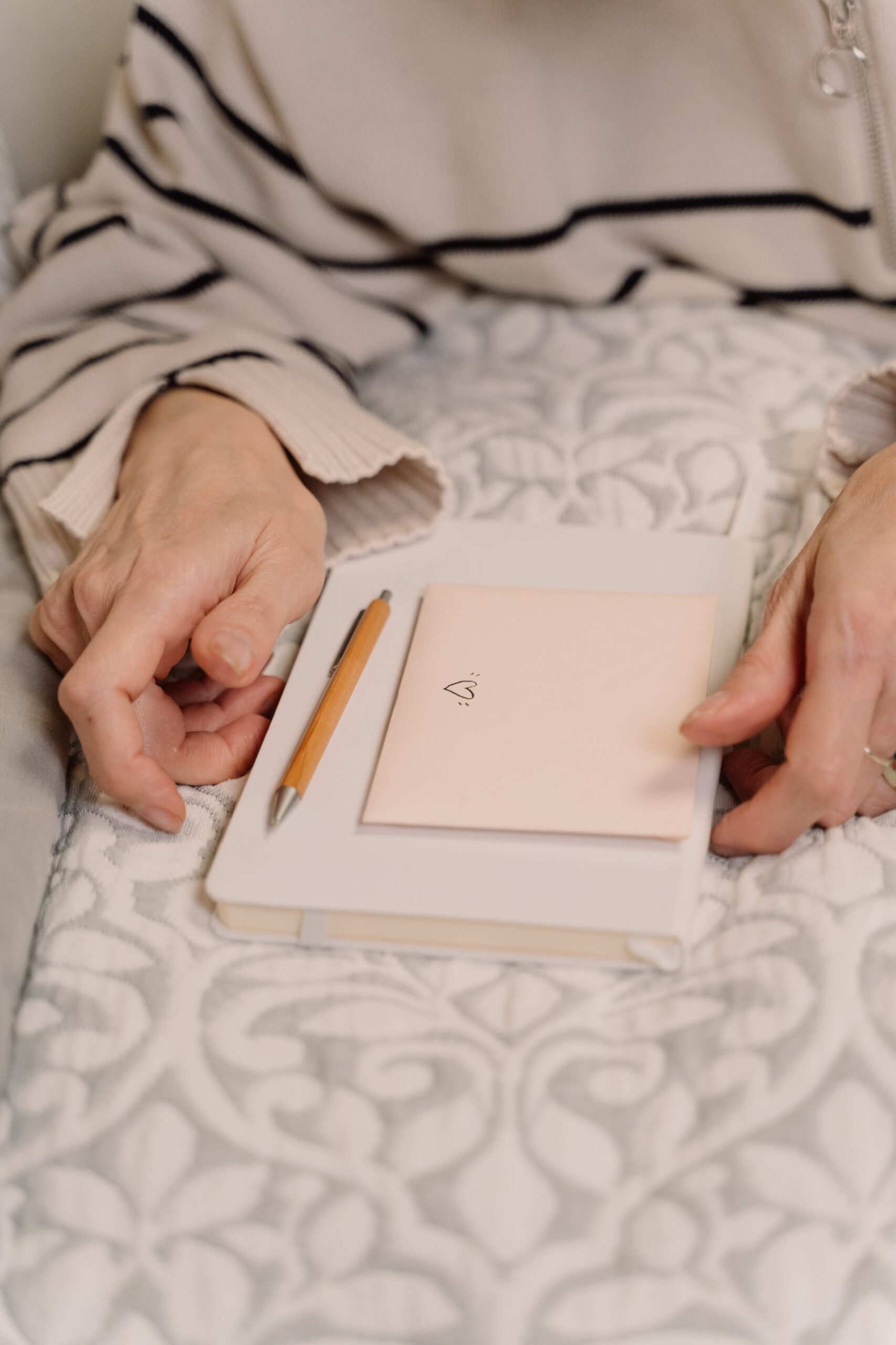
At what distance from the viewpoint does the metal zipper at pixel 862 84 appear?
2.28ft

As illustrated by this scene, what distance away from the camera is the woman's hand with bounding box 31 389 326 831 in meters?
0.52

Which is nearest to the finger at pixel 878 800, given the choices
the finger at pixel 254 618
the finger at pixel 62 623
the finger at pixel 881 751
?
the finger at pixel 881 751

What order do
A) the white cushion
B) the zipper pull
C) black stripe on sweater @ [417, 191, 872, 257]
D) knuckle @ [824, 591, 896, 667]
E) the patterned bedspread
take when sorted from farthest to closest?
the white cushion → black stripe on sweater @ [417, 191, 872, 257] → the zipper pull → knuckle @ [824, 591, 896, 667] → the patterned bedspread

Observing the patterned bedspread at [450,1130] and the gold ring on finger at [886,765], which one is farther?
the gold ring on finger at [886,765]

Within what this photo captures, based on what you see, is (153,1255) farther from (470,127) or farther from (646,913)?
(470,127)

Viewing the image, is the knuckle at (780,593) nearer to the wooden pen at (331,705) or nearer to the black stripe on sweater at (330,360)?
the wooden pen at (331,705)

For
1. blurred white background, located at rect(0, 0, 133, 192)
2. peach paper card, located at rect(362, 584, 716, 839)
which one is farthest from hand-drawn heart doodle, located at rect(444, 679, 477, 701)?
blurred white background, located at rect(0, 0, 133, 192)

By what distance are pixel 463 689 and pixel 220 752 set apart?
123 mm

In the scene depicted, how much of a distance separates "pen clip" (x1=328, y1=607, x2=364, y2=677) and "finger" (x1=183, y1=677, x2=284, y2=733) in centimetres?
3

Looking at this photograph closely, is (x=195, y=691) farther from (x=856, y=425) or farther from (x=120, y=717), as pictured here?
(x=856, y=425)

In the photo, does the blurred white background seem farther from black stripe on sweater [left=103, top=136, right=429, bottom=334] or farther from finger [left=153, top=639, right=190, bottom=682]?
finger [left=153, top=639, right=190, bottom=682]

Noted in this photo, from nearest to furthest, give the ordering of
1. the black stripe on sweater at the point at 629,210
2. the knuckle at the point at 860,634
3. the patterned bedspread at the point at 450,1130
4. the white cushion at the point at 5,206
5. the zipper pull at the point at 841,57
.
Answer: the patterned bedspread at the point at 450,1130 < the knuckle at the point at 860,634 < the zipper pull at the point at 841,57 < the black stripe on sweater at the point at 629,210 < the white cushion at the point at 5,206

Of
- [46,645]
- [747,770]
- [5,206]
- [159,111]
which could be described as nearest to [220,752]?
[46,645]

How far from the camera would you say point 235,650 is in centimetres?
53
